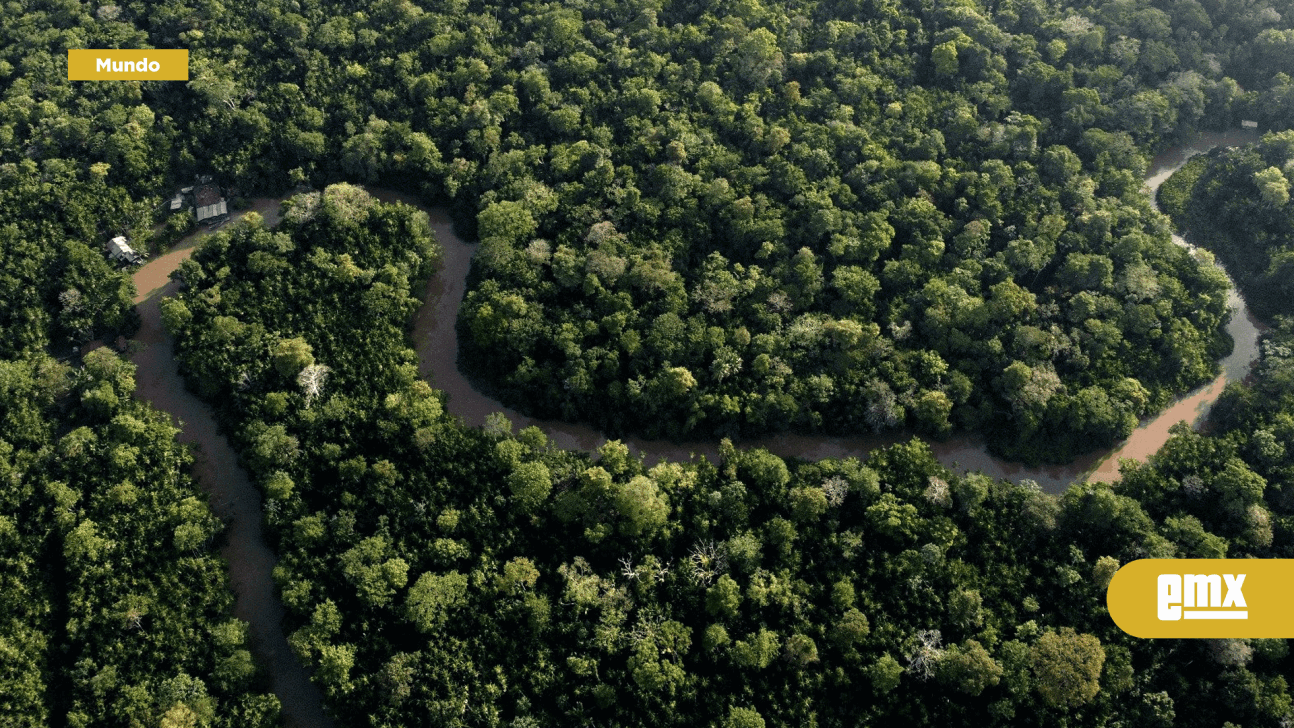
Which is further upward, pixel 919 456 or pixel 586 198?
pixel 586 198

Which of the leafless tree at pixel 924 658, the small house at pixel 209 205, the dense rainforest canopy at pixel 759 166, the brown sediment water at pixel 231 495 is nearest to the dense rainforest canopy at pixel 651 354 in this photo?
the leafless tree at pixel 924 658

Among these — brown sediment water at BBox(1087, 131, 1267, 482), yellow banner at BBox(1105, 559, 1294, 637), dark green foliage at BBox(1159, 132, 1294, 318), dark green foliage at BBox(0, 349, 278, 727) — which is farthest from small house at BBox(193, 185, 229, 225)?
dark green foliage at BBox(1159, 132, 1294, 318)

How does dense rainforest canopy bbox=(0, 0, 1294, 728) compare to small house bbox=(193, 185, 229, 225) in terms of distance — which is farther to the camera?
small house bbox=(193, 185, 229, 225)

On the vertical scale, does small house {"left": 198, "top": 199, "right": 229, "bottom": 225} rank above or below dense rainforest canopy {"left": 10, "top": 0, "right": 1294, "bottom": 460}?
below

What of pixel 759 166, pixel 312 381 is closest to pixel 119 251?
pixel 312 381

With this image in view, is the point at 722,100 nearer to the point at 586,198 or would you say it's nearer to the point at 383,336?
the point at 586,198

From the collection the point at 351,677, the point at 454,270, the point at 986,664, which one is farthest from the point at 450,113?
the point at 986,664

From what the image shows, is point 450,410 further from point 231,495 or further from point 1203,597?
point 1203,597

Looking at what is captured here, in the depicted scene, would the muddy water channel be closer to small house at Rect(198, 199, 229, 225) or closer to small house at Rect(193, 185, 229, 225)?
small house at Rect(198, 199, 229, 225)
